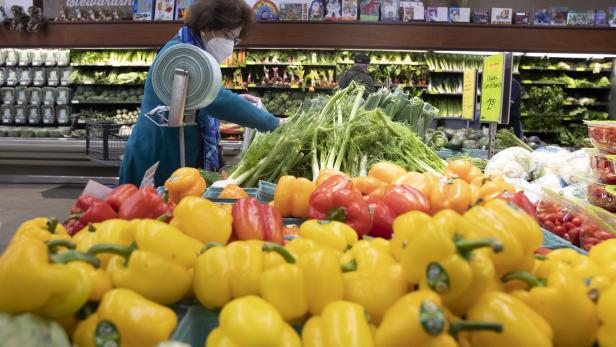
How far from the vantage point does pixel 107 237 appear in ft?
3.89

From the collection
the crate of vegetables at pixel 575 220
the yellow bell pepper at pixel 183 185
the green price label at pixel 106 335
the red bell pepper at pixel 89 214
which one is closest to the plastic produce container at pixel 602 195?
the crate of vegetables at pixel 575 220

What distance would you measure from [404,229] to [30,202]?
713 centimetres

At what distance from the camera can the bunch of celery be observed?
2588mm

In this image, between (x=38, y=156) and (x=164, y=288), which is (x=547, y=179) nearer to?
(x=164, y=288)

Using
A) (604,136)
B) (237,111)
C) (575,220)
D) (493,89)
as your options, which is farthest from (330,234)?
(493,89)

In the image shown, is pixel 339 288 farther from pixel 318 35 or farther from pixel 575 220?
pixel 318 35

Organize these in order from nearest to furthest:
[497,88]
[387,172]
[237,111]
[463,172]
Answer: [387,172], [463,172], [237,111], [497,88]

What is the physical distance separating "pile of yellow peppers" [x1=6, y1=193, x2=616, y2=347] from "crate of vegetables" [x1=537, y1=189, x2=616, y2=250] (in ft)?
2.94

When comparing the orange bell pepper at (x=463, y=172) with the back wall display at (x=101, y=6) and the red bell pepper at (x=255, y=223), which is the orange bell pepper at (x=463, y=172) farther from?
the back wall display at (x=101, y=6)

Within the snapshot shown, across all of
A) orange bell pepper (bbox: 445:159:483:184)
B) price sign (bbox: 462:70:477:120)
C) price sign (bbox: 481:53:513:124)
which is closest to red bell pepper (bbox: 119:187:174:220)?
orange bell pepper (bbox: 445:159:483:184)

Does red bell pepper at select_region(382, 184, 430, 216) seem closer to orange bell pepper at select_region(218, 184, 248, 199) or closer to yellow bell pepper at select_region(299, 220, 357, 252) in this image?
yellow bell pepper at select_region(299, 220, 357, 252)

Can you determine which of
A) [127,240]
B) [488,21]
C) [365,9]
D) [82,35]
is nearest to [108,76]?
[82,35]

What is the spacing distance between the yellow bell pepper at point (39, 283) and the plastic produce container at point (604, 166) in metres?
2.38

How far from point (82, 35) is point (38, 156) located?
2000 mm
